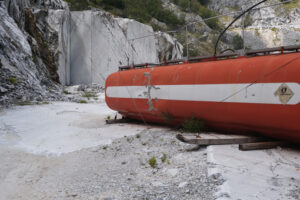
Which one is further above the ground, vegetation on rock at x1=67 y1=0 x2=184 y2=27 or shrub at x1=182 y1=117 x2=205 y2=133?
vegetation on rock at x1=67 y1=0 x2=184 y2=27

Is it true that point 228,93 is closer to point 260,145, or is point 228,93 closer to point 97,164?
point 260,145

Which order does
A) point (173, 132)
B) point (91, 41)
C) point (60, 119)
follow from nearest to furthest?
point (173, 132)
point (60, 119)
point (91, 41)

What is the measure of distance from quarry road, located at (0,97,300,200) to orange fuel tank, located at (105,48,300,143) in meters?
0.50

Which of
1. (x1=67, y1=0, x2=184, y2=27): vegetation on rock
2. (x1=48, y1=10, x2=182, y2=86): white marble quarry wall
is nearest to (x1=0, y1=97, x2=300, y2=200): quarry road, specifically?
(x1=48, y1=10, x2=182, y2=86): white marble quarry wall

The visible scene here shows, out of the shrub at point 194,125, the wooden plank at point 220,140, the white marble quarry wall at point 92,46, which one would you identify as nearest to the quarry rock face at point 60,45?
the white marble quarry wall at point 92,46

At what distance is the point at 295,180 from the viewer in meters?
2.97

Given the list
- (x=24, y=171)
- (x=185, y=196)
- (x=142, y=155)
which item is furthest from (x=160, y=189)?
(x=24, y=171)

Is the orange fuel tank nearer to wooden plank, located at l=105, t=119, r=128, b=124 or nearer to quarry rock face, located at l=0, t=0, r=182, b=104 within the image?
wooden plank, located at l=105, t=119, r=128, b=124

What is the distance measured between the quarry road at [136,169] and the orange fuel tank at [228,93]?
0.50 metres

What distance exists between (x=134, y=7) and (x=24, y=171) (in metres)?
34.1

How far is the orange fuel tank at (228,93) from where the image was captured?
395 centimetres

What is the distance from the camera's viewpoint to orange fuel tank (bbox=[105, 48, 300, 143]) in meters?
3.95

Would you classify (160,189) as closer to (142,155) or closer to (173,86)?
(142,155)

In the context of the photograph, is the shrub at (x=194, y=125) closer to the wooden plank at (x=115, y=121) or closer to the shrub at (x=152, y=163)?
the shrub at (x=152, y=163)
